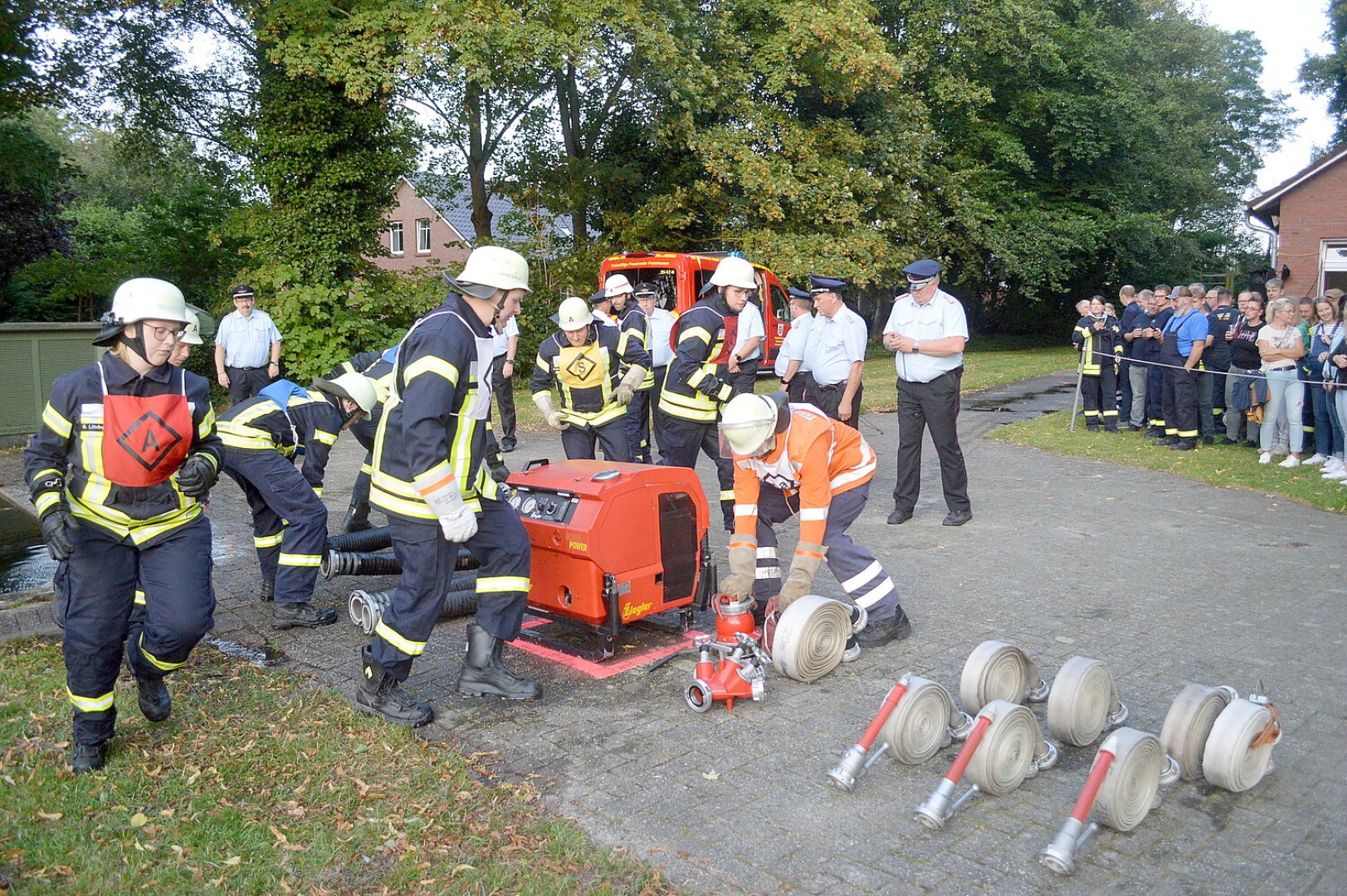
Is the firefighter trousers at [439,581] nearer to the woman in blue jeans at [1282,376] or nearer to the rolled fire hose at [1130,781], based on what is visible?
the rolled fire hose at [1130,781]

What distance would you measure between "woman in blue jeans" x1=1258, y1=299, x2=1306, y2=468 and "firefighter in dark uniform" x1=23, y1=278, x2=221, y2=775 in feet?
35.9

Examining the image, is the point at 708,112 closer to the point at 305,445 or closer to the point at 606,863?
the point at 305,445

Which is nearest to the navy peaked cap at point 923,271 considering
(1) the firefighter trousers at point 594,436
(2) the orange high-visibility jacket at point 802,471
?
(1) the firefighter trousers at point 594,436

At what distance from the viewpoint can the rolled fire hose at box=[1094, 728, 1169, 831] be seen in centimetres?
343

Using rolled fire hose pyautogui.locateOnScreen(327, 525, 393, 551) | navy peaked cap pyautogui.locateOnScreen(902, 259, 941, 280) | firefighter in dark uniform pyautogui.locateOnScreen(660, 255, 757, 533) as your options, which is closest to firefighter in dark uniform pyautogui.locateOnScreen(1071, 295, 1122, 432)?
navy peaked cap pyautogui.locateOnScreen(902, 259, 941, 280)

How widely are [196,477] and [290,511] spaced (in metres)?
1.79

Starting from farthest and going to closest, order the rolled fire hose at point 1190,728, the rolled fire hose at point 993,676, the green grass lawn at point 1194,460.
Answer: the green grass lawn at point 1194,460
the rolled fire hose at point 993,676
the rolled fire hose at point 1190,728

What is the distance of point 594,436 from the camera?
8250 millimetres

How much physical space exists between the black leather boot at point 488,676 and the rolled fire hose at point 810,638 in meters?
1.22

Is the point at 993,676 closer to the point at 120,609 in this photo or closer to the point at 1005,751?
the point at 1005,751

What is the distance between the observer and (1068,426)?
14586 millimetres

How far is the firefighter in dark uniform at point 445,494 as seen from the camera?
434cm

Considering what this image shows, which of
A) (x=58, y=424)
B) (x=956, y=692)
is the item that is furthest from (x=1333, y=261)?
(x=58, y=424)

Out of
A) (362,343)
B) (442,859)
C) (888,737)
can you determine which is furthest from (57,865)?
(362,343)
